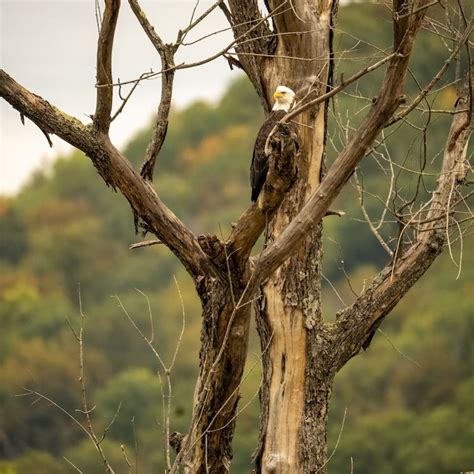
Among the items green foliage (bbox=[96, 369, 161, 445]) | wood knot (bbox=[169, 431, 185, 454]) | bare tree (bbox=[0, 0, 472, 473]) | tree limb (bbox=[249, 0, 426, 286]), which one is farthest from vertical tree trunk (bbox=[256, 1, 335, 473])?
green foliage (bbox=[96, 369, 161, 445])

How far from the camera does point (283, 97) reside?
6012mm

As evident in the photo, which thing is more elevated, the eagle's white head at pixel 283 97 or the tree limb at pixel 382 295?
the eagle's white head at pixel 283 97

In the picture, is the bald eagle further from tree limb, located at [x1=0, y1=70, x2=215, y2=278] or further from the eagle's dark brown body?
tree limb, located at [x1=0, y1=70, x2=215, y2=278]

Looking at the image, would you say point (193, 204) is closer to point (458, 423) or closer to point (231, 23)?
point (458, 423)

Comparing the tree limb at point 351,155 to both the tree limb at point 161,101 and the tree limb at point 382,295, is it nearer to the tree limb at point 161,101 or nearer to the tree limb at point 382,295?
the tree limb at point 161,101

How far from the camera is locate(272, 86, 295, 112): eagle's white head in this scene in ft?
19.5

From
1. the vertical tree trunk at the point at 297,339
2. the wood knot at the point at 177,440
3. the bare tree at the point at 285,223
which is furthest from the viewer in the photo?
the vertical tree trunk at the point at 297,339

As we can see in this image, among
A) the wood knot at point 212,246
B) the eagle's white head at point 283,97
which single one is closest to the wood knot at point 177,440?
the wood knot at point 212,246

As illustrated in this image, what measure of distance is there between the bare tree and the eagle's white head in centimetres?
5

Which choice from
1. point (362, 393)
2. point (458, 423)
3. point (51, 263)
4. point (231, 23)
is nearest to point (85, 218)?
point (51, 263)

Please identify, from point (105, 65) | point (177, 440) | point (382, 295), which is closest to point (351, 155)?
point (382, 295)

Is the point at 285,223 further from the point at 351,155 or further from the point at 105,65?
the point at 105,65

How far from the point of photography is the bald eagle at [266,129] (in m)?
5.93

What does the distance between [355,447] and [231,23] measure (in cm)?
2094
